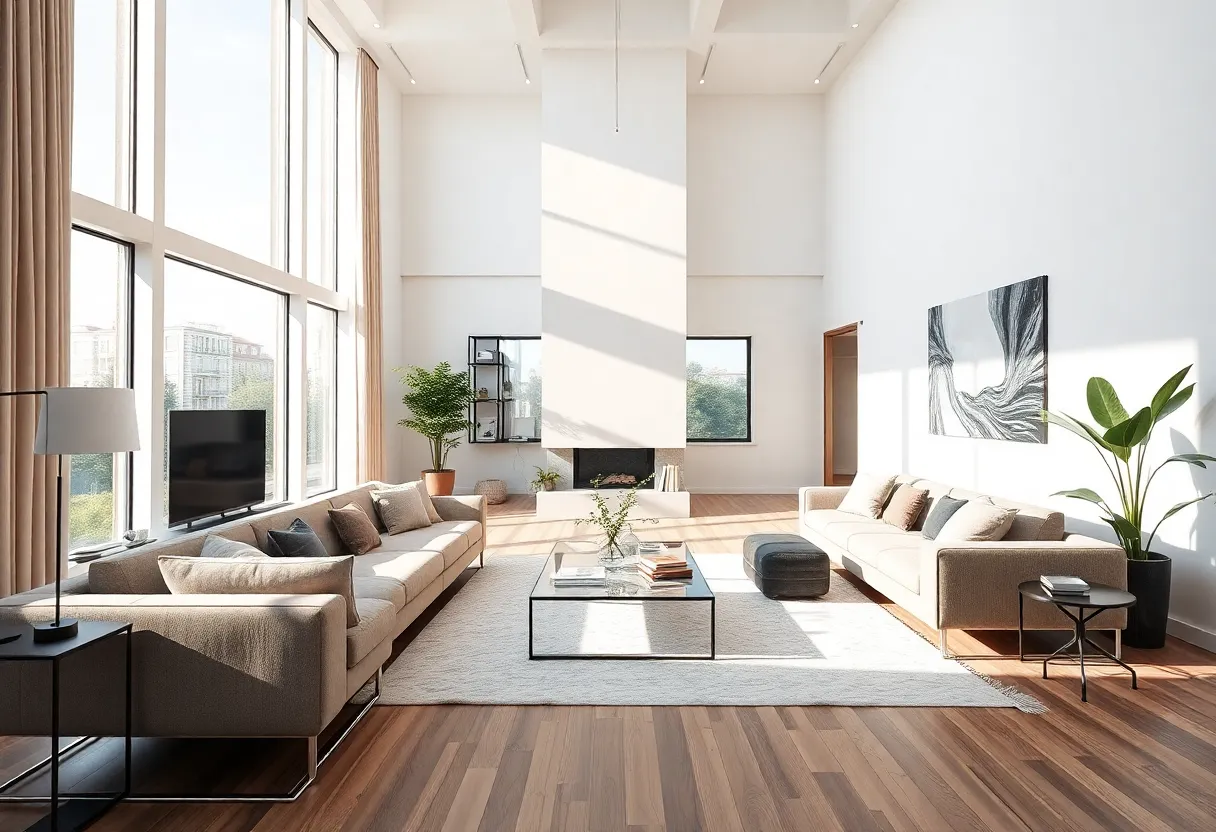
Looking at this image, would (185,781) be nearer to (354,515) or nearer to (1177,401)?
(354,515)

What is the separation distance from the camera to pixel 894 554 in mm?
4754

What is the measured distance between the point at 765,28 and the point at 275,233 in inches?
Result: 230

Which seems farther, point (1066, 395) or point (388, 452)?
point (388, 452)

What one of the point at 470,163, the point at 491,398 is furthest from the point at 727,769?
the point at 470,163

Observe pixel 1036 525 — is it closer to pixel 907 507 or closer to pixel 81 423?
pixel 907 507

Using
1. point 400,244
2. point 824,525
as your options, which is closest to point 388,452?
point 400,244

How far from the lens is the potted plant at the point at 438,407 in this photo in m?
9.32

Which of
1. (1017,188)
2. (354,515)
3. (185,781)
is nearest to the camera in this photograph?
(185,781)

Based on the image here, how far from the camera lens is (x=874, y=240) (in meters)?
8.46

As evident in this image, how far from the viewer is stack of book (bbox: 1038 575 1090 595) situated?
353 cm

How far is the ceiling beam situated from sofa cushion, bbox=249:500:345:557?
21.1 ft

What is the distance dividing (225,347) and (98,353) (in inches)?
59.0

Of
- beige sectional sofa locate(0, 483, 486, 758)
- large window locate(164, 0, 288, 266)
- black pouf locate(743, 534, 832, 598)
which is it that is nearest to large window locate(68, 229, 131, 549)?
large window locate(164, 0, 288, 266)

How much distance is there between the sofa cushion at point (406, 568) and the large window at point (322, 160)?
13.5 feet
